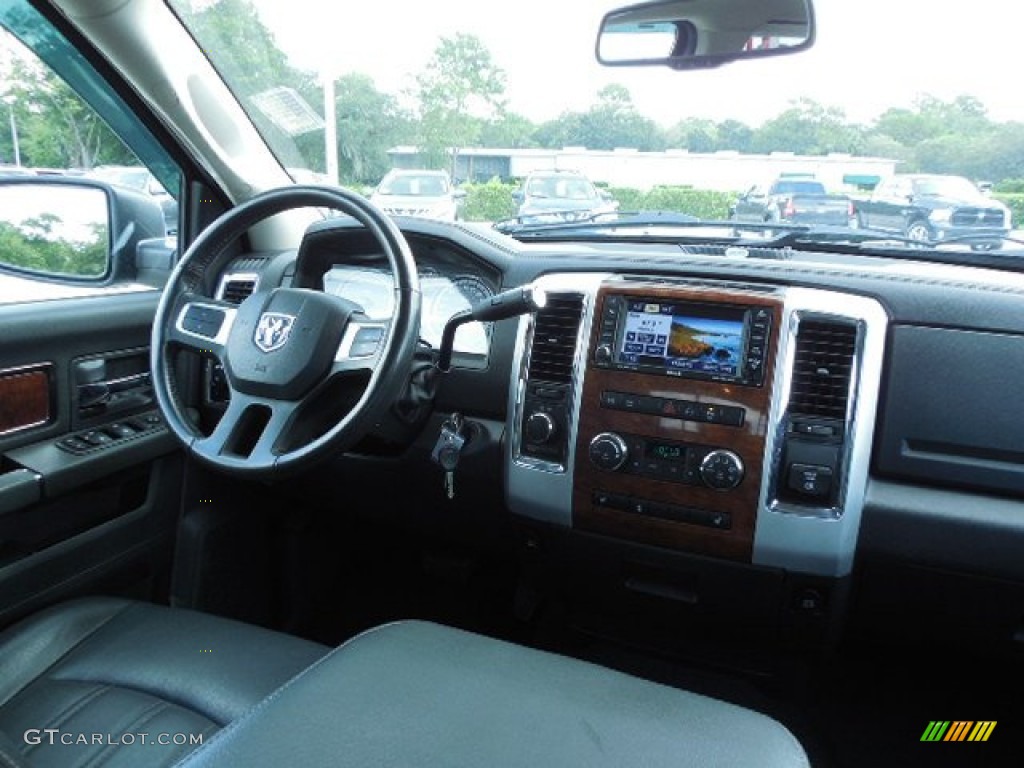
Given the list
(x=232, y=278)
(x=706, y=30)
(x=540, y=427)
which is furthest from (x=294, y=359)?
A: (x=706, y=30)

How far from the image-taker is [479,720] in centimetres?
114

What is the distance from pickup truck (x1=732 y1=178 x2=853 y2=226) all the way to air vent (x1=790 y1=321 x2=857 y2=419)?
693 millimetres

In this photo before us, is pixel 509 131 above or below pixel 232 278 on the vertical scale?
above

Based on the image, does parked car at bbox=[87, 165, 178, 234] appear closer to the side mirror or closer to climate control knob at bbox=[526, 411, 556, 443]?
the side mirror

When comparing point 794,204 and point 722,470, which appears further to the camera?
point 794,204

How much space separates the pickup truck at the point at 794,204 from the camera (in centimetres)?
253

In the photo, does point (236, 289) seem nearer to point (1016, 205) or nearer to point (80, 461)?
point (80, 461)

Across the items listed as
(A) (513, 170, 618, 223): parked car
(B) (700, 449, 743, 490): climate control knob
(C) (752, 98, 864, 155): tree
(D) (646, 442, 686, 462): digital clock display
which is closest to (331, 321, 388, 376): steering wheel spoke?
(D) (646, 442, 686, 462): digital clock display

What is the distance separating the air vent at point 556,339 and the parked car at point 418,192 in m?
0.71

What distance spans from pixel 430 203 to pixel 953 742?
2386mm

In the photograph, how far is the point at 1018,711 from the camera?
2.41 metres

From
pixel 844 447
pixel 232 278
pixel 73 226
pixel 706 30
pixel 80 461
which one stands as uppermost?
pixel 706 30

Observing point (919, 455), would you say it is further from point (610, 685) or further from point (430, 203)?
point (430, 203)

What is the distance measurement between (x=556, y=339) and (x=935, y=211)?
110 cm
